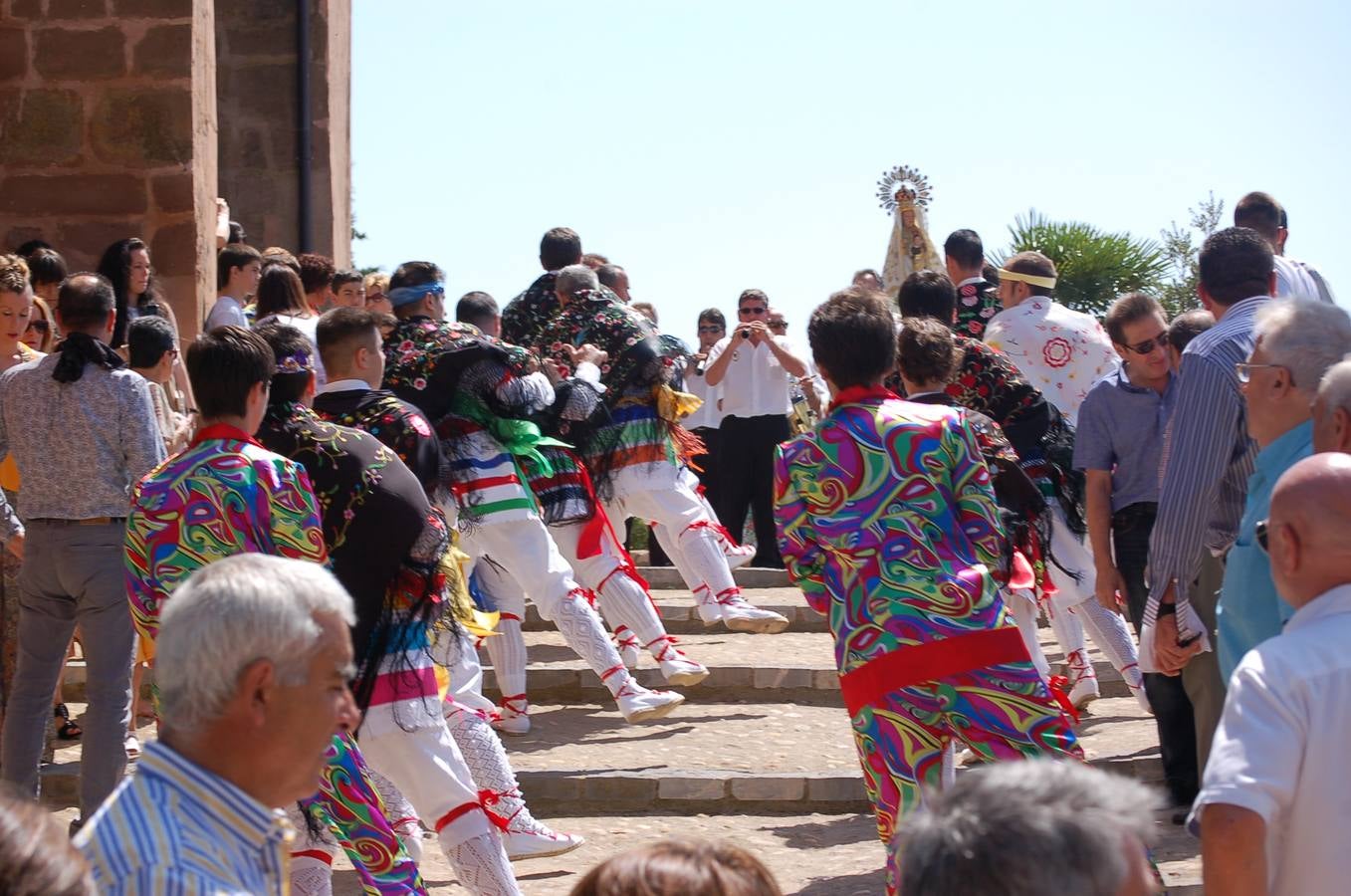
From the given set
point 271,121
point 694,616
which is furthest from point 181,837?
point 271,121

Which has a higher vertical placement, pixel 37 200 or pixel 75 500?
pixel 37 200

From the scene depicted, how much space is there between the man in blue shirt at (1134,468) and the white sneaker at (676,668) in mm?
2101

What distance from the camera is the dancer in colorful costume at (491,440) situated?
714cm

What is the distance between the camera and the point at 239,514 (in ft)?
14.5

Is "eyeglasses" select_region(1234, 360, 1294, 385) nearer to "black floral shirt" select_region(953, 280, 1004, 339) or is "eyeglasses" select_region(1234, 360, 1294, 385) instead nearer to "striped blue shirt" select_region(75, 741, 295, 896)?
"striped blue shirt" select_region(75, 741, 295, 896)

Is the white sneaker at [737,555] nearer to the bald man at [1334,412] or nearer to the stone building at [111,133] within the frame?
the stone building at [111,133]

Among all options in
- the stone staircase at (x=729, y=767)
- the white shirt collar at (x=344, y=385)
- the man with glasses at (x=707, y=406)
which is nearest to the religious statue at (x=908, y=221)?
the man with glasses at (x=707, y=406)

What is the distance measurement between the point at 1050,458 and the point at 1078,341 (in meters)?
0.77

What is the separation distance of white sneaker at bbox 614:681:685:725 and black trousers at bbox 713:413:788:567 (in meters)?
5.00

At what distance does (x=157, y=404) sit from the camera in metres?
7.37

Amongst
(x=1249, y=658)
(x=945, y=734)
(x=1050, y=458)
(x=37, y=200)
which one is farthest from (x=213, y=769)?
(x=37, y=200)

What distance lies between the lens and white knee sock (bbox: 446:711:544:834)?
555 cm

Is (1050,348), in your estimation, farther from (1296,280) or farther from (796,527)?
(796,527)

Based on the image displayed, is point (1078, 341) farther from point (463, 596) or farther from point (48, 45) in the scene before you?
point (48, 45)
